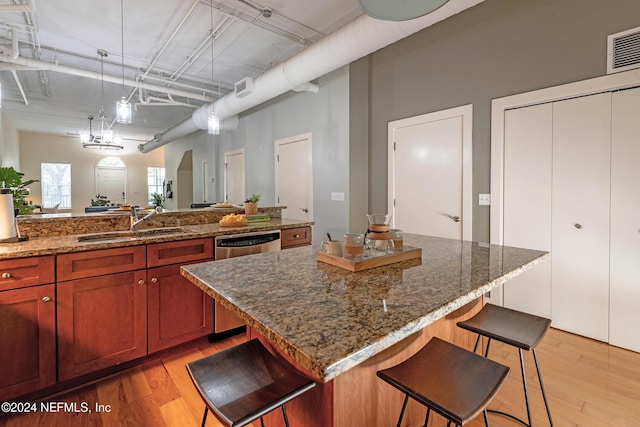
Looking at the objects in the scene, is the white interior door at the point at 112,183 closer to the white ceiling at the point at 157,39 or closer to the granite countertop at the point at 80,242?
the white ceiling at the point at 157,39

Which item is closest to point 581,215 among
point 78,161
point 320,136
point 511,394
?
point 511,394

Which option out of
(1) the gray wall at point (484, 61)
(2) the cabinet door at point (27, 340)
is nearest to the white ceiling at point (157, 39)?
(1) the gray wall at point (484, 61)

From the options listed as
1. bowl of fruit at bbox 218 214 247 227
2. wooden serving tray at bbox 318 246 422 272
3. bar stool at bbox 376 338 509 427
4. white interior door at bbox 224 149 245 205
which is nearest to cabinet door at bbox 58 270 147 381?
bowl of fruit at bbox 218 214 247 227

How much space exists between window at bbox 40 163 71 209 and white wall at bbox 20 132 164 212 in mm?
100

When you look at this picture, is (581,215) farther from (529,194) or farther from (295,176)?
(295,176)

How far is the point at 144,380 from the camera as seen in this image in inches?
79.7

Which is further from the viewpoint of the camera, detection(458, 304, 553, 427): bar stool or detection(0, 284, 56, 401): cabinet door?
detection(0, 284, 56, 401): cabinet door

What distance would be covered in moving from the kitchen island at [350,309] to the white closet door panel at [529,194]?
1.44 metres

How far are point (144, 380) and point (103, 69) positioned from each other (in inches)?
183

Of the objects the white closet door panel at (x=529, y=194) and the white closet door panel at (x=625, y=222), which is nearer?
the white closet door panel at (x=625, y=222)

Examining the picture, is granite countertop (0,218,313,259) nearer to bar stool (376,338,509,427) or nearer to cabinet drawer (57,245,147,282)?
cabinet drawer (57,245,147,282)

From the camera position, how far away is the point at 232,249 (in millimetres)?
2490

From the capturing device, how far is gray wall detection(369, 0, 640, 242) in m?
2.46

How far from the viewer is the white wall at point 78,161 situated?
9.12m
